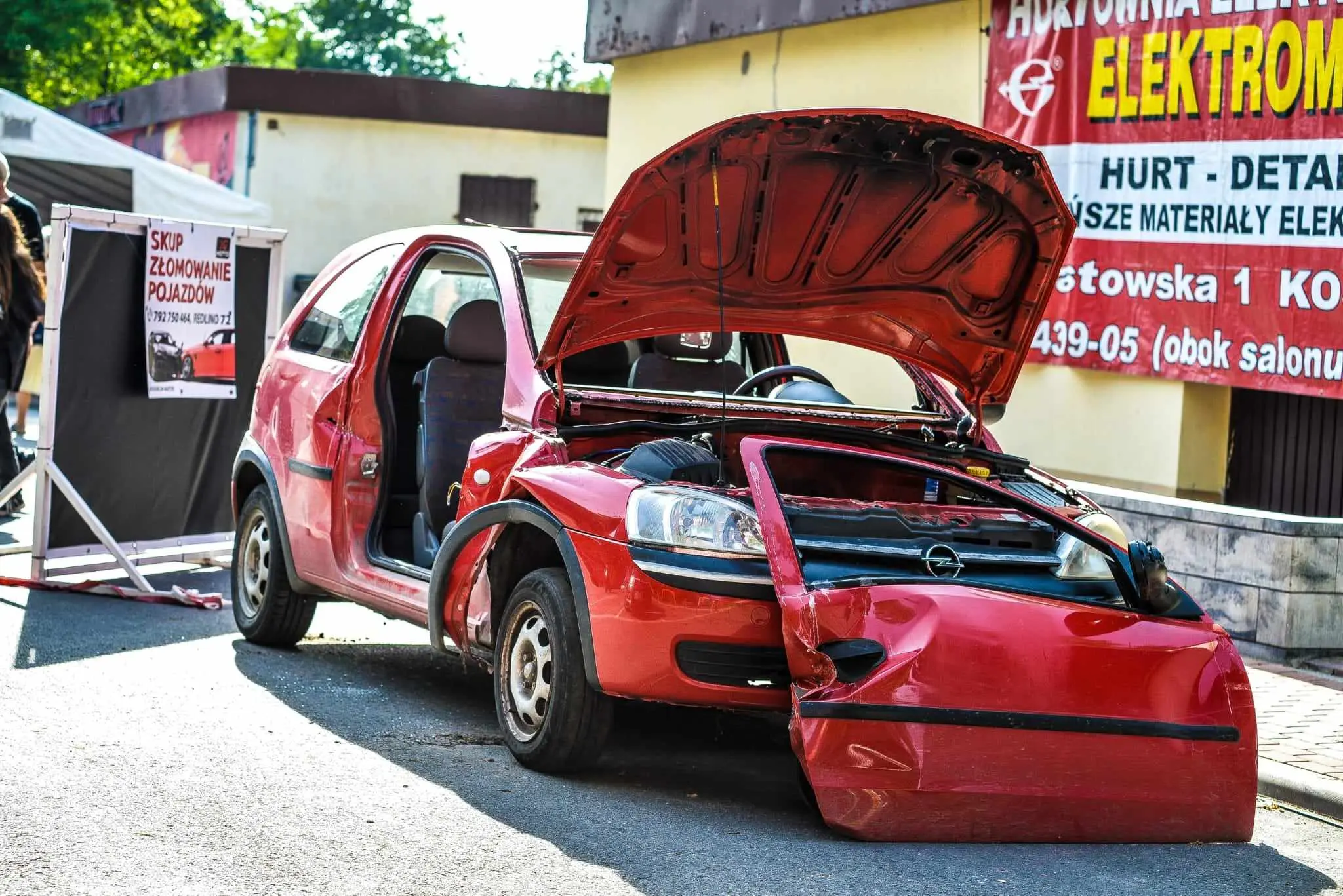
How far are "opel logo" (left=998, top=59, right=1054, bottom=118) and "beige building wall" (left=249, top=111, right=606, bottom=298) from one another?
16289 mm

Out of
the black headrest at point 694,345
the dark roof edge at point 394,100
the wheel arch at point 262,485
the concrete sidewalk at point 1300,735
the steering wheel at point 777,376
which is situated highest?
the dark roof edge at point 394,100

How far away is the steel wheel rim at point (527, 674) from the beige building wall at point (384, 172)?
870 inches

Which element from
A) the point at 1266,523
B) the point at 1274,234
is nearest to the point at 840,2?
the point at 1274,234

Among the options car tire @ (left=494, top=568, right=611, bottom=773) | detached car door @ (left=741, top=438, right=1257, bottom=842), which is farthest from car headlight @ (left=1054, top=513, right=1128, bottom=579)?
car tire @ (left=494, top=568, right=611, bottom=773)

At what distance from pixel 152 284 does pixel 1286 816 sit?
601cm

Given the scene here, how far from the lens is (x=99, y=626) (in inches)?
317

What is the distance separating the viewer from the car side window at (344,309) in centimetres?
762

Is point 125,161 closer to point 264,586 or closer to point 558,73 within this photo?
point 264,586

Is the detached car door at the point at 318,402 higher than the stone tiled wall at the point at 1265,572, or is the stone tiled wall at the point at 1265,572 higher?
the detached car door at the point at 318,402

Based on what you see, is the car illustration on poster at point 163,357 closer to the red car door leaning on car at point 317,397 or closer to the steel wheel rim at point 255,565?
the red car door leaning on car at point 317,397

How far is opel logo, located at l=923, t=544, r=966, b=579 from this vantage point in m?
5.42

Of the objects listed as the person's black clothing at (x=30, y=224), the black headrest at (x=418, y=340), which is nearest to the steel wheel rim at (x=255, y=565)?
the black headrest at (x=418, y=340)

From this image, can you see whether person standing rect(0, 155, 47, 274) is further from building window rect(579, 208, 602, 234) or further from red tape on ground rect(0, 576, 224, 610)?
building window rect(579, 208, 602, 234)

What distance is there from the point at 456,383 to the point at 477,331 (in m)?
0.45
